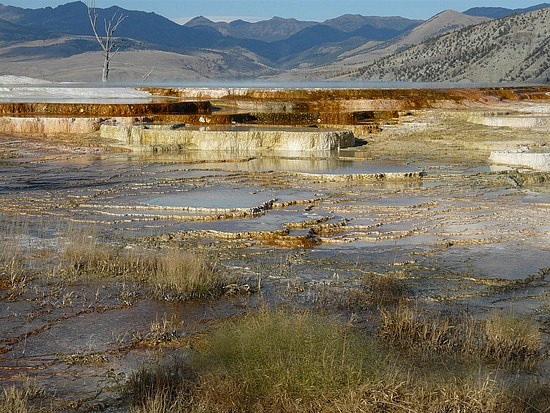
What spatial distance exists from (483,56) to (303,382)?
58.8m

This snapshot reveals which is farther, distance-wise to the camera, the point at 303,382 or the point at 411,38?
the point at 411,38

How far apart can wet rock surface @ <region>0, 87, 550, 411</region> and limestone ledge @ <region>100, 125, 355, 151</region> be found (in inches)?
12.6

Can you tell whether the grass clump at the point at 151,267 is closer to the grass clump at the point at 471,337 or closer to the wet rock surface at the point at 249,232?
the wet rock surface at the point at 249,232

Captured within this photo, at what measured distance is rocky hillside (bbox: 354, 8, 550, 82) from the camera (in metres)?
54.7

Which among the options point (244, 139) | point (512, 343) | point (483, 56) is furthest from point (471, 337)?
point (483, 56)

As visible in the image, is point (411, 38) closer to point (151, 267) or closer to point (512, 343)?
point (151, 267)

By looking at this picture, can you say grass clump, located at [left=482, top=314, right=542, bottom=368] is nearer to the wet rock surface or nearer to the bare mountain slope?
the wet rock surface

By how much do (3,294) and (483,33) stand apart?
6345 centimetres

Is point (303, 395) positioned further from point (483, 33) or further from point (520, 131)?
point (483, 33)

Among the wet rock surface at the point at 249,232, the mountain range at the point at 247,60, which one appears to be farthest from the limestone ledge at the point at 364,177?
the mountain range at the point at 247,60

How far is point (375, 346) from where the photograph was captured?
17.4 feet

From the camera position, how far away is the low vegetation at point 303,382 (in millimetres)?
4266

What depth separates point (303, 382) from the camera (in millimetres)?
4328

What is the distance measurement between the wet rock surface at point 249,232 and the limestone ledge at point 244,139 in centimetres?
32
